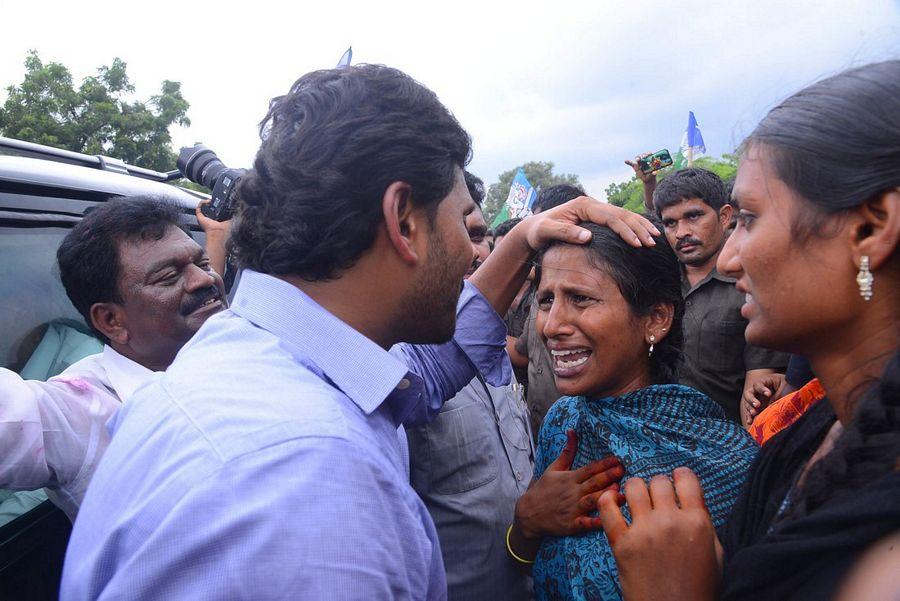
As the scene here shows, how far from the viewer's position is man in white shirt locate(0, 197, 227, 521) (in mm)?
1812

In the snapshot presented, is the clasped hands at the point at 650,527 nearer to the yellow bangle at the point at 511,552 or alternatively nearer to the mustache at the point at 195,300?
the yellow bangle at the point at 511,552

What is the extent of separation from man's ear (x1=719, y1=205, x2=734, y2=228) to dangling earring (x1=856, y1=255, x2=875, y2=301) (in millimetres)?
3299

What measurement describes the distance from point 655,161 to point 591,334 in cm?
380

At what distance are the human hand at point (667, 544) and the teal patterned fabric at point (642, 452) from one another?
0.73ft

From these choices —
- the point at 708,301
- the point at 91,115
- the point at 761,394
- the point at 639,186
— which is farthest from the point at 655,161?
the point at 91,115

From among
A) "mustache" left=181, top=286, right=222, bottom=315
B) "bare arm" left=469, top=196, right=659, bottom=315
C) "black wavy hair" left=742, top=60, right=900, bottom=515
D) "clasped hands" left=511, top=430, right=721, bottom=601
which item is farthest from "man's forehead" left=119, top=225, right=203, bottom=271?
"black wavy hair" left=742, top=60, right=900, bottom=515

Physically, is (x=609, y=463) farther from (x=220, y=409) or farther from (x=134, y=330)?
(x=134, y=330)

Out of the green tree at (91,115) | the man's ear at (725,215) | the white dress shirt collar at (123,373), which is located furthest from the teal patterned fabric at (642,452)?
the green tree at (91,115)

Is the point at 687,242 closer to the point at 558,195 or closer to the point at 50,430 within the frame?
the point at 558,195

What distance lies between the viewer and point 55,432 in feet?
→ 5.78

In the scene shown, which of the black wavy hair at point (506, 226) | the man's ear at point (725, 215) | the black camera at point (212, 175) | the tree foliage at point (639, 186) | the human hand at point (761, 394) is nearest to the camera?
the human hand at point (761, 394)

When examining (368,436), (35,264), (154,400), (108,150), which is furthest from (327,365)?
(108,150)

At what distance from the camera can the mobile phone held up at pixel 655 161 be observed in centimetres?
521

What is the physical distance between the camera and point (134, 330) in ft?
8.04
